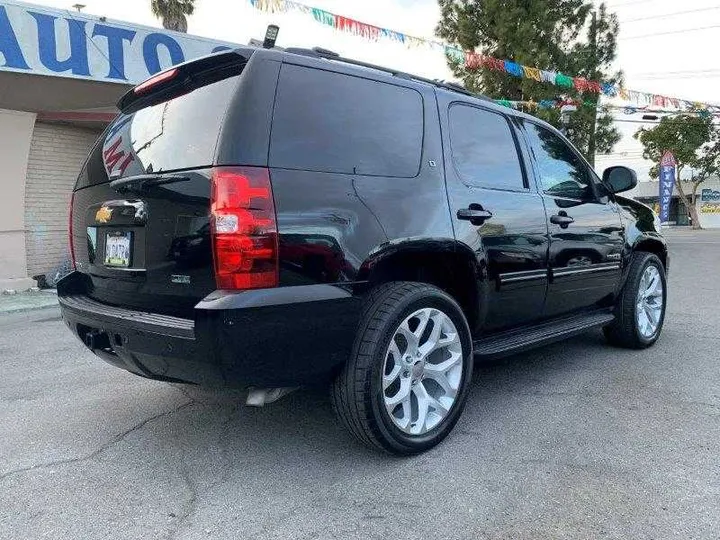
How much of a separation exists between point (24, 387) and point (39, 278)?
6728mm

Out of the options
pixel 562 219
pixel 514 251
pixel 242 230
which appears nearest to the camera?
pixel 242 230

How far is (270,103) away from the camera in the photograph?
2.47 meters

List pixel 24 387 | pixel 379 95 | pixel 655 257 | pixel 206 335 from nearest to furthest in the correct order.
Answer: pixel 206 335 < pixel 379 95 < pixel 24 387 < pixel 655 257

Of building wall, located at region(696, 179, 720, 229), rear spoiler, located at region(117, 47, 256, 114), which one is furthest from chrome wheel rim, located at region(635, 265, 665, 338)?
building wall, located at region(696, 179, 720, 229)

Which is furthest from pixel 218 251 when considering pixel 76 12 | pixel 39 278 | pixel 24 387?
pixel 39 278

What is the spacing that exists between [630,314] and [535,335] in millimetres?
1439

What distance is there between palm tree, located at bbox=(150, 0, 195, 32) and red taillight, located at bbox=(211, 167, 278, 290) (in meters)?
14.0

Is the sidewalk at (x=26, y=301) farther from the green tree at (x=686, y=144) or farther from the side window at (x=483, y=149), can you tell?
the green tree at (x=686, y=144)

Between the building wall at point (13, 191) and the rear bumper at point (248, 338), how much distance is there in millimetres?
8209

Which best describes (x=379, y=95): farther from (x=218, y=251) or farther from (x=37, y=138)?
(x=37, y=138)

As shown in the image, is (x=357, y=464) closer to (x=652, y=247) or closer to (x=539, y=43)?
(x=652, y=247)

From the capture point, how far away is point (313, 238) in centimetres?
244

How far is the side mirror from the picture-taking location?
466 cm

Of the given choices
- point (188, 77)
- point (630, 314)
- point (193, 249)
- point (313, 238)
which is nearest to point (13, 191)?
point (188, 77)
